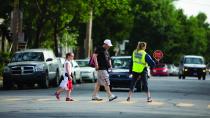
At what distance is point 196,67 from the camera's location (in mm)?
57094

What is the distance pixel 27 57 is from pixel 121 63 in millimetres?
5472

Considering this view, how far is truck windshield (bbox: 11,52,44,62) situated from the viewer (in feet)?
109

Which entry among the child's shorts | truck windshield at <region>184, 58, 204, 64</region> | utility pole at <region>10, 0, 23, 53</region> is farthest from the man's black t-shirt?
truck windshield at <region>184, 58, 204, 64</region>

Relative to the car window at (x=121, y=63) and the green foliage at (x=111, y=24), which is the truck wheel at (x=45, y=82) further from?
the green foliage at (x=111, y=24)

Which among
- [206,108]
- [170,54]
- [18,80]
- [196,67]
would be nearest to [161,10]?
[170,54]

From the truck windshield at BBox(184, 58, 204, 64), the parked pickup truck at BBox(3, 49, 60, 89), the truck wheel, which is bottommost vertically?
the truck wheel

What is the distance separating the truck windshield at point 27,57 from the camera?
109 feet

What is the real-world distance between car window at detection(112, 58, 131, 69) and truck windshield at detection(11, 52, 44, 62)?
4600mm

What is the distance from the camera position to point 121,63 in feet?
97.6

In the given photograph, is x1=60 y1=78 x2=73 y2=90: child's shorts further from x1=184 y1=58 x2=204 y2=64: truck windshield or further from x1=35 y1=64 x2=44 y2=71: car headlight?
x1=184 y1=58 x2=204 y2=64: truck windshield

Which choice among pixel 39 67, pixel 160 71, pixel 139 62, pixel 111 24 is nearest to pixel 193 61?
pixel 111 24

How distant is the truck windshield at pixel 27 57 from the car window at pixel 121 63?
15.1 ft

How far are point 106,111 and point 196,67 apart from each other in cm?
4030

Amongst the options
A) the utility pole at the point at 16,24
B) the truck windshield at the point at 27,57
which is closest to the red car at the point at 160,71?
the utility pole at the point at 16,24
